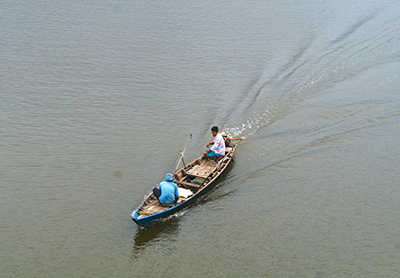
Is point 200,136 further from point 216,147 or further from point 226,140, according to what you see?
point 216,147

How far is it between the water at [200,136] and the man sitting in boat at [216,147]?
808 millimetres

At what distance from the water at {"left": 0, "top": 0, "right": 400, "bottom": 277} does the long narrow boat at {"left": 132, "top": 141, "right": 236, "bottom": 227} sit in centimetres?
46

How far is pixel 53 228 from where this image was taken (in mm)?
11133

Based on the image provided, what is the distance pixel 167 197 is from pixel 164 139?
434 cm

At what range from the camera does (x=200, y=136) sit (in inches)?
615

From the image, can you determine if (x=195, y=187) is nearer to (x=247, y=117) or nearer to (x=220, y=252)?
(x=220, y=252)

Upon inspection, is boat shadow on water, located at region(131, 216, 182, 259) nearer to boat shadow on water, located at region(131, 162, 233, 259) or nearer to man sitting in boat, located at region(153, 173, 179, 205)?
boat shadow on water, located at region(131, 162, 233, 259)

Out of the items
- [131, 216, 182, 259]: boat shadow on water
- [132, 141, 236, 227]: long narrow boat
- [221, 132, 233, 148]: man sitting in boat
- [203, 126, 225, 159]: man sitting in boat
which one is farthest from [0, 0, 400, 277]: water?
[203, 126, 225, 159]: man sitting in boat

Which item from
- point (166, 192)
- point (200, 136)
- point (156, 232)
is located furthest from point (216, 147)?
point (156, 232)

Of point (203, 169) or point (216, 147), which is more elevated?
point (216, 147)

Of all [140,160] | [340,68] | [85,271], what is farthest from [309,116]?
[85,271]

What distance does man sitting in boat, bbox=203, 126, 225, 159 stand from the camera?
554 inches

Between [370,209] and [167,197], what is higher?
[167,197]

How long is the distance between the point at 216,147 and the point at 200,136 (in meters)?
1.69
